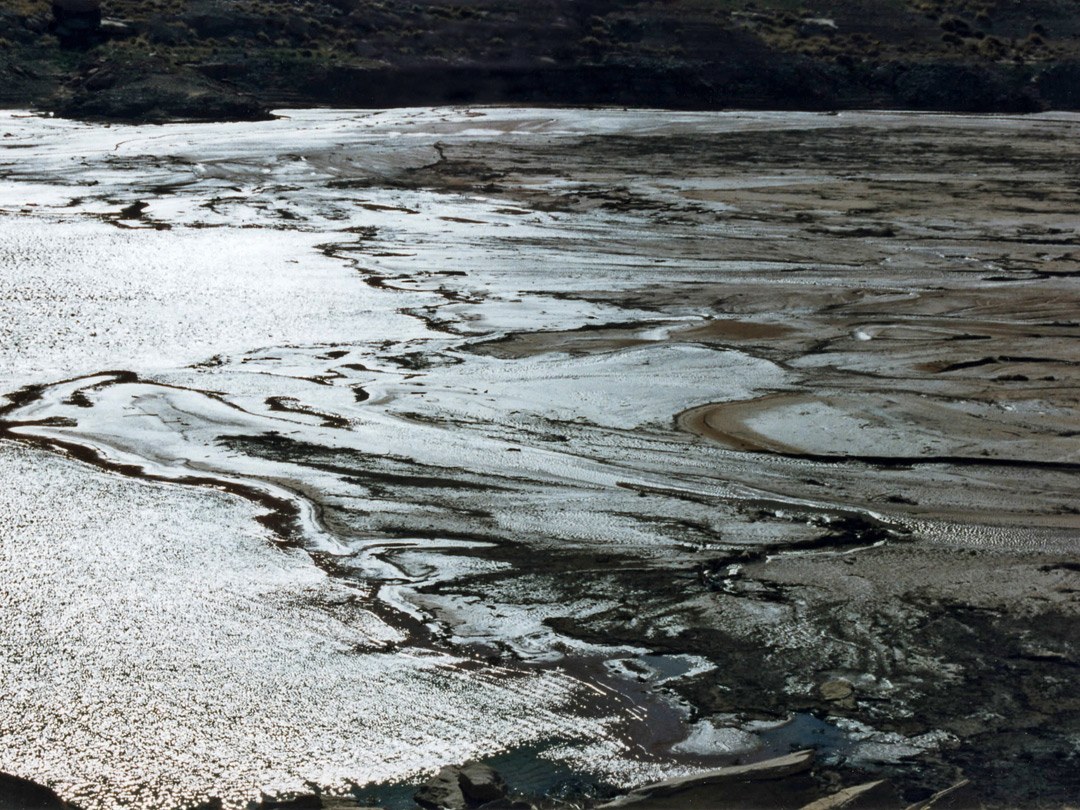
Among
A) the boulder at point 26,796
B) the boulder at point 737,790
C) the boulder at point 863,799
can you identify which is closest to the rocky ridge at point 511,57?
the boulder at point 26,796

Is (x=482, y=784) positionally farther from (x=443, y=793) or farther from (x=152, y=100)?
(x=152, y=100)

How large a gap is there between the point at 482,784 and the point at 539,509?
1720 mm

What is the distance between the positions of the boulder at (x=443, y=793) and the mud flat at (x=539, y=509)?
0.23 ft

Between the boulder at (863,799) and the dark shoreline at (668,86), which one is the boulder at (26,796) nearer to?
the boulder at (863,799)

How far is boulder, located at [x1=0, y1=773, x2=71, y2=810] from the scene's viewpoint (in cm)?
261

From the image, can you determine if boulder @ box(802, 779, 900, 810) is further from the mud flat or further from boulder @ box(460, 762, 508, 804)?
boulder @ box(460, 762, 508, 804)

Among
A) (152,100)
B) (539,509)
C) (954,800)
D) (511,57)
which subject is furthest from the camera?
(511,57)

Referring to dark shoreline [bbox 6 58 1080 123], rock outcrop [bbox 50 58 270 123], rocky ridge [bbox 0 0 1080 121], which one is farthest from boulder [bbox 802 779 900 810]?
dark shoreline [bbox 6 58 1080 123]

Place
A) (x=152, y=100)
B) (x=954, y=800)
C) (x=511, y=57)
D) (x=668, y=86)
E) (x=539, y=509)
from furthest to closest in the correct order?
(x=511, y=57) < (x=668, y=86) < (x=152, y=100) < (x=539, y=509) < (x=954, y=800)

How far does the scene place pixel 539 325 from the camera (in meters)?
6.96

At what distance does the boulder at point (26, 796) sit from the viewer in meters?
2.61

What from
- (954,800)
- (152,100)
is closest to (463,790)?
(954,800)

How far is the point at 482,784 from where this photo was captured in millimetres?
2688

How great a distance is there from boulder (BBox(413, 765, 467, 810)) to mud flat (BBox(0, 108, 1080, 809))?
0.23 feet
